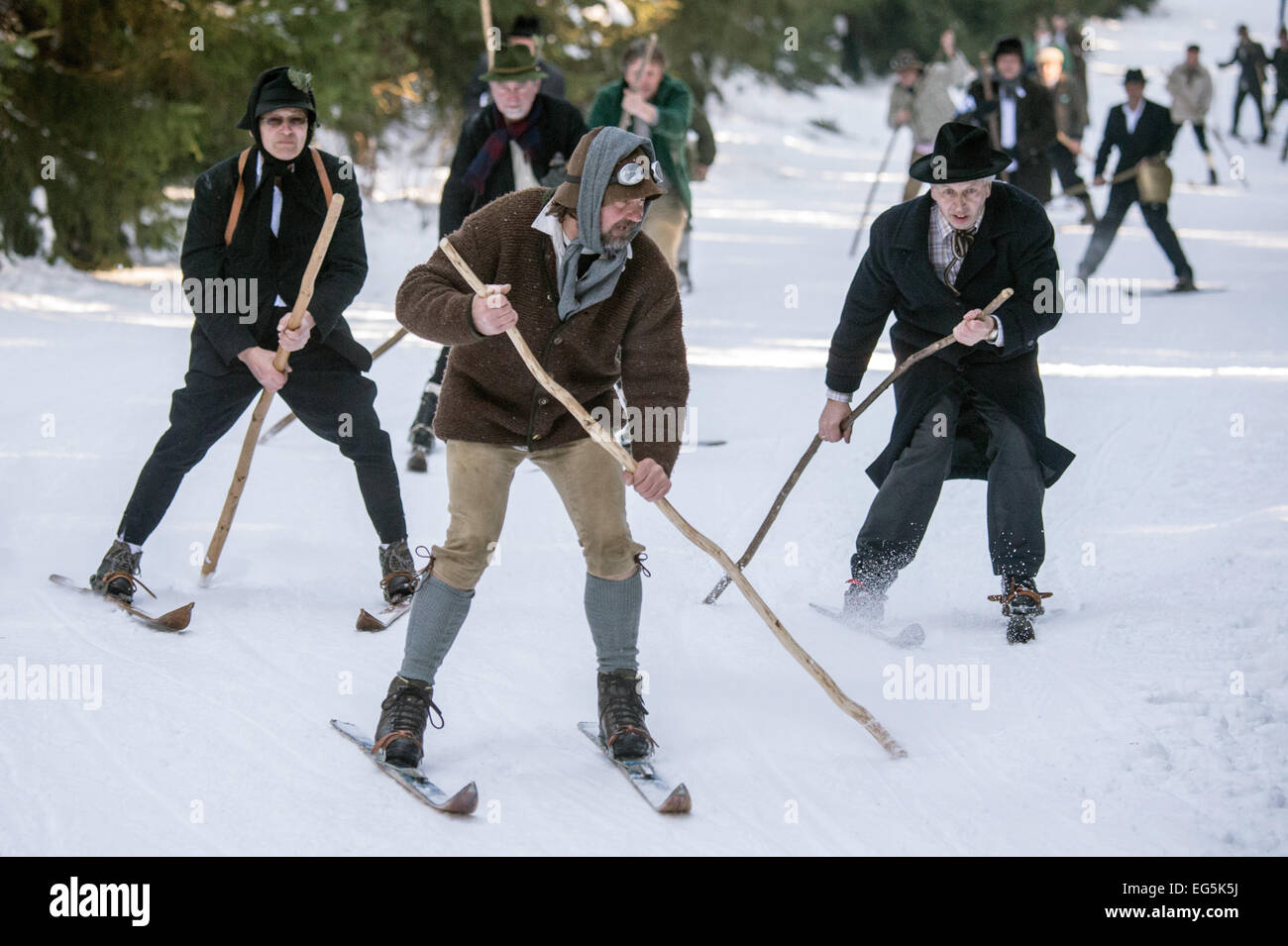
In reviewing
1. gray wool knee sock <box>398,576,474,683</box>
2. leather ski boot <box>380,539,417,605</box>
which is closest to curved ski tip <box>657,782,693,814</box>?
gray wool knee sock <box>398,576,474,683</box>

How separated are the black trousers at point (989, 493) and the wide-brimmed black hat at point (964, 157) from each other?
0.76 m

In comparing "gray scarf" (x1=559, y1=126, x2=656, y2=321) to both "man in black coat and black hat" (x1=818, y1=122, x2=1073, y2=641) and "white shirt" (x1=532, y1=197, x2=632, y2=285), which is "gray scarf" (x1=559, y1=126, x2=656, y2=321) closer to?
"white shirt" (x1=532, y1=197, x2=632, y2=285)

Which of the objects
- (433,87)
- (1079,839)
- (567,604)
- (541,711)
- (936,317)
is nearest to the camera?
(1079,839)

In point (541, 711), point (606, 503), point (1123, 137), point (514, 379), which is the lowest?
point (541, 711)

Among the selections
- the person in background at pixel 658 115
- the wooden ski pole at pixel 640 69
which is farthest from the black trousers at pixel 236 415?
the wooden ski pole at pixel 640 69

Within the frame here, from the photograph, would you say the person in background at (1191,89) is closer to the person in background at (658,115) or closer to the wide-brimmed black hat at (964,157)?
the person in background at (658,115)

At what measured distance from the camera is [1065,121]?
1695cm

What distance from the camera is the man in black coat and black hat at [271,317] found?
16.9 feet

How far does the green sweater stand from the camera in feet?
28.1
